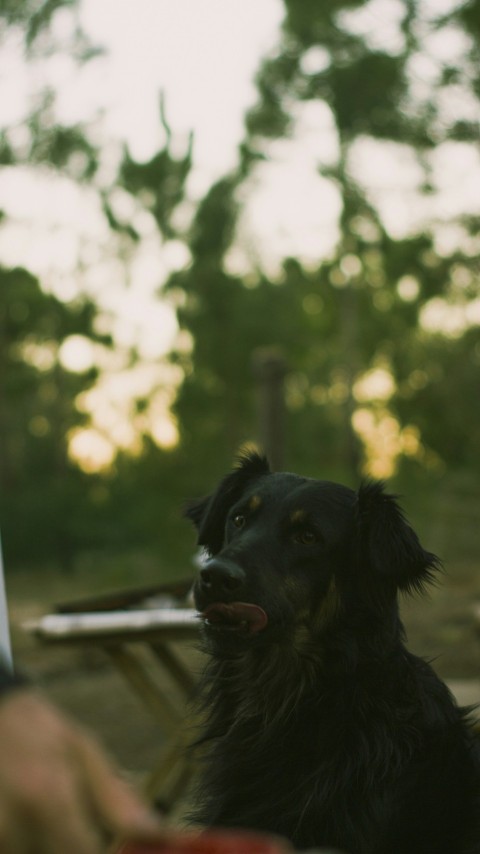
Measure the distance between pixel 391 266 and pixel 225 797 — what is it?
14.4 m

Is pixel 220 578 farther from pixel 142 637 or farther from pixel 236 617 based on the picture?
pixel 142 637

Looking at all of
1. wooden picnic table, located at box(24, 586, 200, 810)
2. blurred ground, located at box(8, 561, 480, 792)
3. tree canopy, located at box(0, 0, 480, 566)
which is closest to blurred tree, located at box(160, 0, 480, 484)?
tree canopy, located at box(0, 0, 480, 566)

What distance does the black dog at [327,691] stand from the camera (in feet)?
8.66

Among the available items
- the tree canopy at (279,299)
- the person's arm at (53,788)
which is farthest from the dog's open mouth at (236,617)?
the tree canopy at (279,299)

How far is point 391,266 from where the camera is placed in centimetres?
1652

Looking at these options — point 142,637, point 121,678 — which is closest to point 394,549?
point 142,637

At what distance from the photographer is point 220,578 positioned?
2.81 meters

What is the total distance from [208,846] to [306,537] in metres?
2.41

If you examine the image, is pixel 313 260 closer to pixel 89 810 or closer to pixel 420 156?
pixel 420 156

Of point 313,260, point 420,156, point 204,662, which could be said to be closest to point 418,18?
point 420,156

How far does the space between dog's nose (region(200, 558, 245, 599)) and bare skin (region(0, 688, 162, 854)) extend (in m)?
2.00

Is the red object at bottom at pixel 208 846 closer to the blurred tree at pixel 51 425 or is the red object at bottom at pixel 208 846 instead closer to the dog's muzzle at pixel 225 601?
the dog's muzzle at pixel 225 601

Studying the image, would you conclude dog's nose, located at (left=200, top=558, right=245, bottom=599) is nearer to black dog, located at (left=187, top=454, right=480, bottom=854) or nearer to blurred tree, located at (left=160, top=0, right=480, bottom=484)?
black dog, located at (left=187, top=454, right=480, bottom=854)

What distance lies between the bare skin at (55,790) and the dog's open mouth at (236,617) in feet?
6.87
